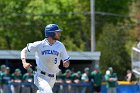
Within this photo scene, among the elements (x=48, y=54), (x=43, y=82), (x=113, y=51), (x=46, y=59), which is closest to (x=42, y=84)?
(x=43, y=82)

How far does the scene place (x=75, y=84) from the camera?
2698 cm

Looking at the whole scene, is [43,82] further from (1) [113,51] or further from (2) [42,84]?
(1) [113,51]

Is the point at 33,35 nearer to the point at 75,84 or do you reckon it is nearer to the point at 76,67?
the point at 76,67

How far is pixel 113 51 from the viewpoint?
46.0 m

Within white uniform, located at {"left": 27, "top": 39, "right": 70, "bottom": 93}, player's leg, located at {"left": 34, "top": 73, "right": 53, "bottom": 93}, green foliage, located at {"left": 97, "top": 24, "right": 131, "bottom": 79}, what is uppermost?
white uniform, located at {"left": 27, "top": 39, "right": 70, "bottom": 93}

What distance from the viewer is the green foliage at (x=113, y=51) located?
45.2m

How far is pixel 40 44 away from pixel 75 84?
46.6ft

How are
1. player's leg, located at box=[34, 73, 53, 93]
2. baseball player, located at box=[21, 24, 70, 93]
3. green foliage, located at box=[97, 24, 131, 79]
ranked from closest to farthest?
player's leg, located at box=[34, 73, 53, 93] → baseball player, located at box=[21, 24, 70, 93] → green foliage, located at box=[97, 24, 131, 79]

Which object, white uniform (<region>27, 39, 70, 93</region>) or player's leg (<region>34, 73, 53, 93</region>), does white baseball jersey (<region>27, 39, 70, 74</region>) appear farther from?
player's leg (<region>34, 73, 53, 93</region>)

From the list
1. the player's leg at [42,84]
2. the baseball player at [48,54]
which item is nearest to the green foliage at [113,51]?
the baseball player at [48,54]

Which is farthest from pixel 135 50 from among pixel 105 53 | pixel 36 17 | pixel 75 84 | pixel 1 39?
pixel 1 39

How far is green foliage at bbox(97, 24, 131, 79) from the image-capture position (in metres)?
45.2

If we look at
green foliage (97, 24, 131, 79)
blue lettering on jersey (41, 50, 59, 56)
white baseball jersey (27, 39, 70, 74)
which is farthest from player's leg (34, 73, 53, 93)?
green foliage (97, 24, 131, 79)

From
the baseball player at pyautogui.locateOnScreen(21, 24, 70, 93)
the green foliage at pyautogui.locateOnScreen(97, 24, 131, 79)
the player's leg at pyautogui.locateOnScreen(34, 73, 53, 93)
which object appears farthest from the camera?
the green foliage at pyautogui.locateOnScreen(97, 24, 131, 79)
